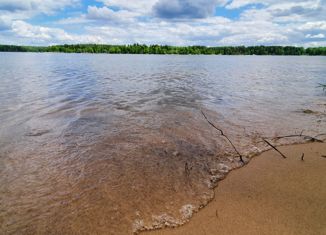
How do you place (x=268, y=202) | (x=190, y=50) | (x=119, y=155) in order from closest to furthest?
1. (x=268, y=202)
2. (x=119, y=155)
3. (x=190, y=50)

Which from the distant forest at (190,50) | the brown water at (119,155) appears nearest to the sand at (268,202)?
the brown water at (119,155)

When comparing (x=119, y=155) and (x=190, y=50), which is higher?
(x=119, y=155)

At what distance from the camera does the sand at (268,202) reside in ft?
12.7

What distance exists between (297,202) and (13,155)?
256 inches

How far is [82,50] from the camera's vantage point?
150m

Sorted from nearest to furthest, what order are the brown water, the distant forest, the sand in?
the sand, the brown water, the distant forest

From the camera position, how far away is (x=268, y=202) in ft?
14.9

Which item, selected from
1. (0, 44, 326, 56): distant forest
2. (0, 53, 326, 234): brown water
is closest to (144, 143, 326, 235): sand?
(0, 53, 326, 234): brown water

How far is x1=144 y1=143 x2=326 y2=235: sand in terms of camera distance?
388 cm

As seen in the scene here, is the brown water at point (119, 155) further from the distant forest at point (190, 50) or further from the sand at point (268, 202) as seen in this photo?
the distant forest at point (190, 50)

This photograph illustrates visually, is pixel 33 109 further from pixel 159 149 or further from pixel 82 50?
pixel 82 50

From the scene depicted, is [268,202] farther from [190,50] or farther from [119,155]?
[190,50]

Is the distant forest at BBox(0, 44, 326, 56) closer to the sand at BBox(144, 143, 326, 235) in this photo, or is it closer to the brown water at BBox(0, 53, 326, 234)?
the brown water at BBox(0, 53, 326, 234)

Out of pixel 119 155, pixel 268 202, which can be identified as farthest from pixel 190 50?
pixel 268 202
